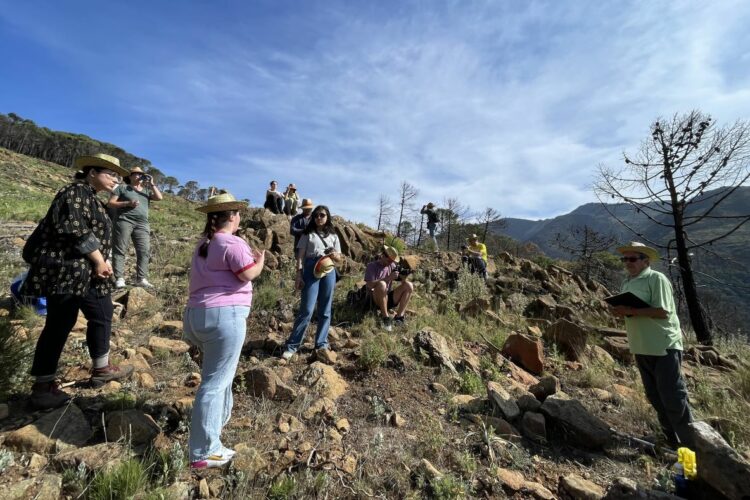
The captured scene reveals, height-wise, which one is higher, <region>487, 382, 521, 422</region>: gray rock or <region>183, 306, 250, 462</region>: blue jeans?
<region>183, 306, 250, 462</region>: blue jeans

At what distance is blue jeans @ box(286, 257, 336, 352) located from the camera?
13.3 feet

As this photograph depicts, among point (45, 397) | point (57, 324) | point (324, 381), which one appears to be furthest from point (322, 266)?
point (45, 397)

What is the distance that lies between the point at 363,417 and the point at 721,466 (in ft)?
7.83

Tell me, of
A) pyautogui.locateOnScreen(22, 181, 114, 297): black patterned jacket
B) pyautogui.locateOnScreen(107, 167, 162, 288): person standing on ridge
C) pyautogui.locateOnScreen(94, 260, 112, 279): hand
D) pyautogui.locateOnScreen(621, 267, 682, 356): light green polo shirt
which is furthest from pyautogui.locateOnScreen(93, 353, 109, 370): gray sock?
pyautogui.locateOnScreen(621, 267, 682, 356): light green polo shirt

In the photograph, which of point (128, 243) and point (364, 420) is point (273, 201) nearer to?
point (128, 243)

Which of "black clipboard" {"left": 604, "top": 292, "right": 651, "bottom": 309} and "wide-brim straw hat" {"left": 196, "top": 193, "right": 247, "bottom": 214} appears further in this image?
"black clipboard" {"left": 604, "top": 292, "right": 651, "bottom": 309}

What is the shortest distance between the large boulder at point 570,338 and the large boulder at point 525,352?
84 cm

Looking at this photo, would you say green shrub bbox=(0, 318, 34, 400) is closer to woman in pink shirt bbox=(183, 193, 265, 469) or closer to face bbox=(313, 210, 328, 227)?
woman in pink shirt bbox=(183, 193, 265, 469)

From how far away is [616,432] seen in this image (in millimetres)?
3295

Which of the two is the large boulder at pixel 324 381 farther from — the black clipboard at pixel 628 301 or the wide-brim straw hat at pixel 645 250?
the wide-brim straw hat at pixel 645 250

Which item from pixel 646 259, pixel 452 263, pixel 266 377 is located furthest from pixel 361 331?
pixel 452 263

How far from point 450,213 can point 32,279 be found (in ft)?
87.4

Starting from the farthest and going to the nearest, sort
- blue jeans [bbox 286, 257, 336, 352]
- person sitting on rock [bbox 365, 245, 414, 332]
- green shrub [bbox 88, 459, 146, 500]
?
person sitting on rock [bbox 365, 245, 414, 332]
blue jeans [bbox 286, 257, 336, 352]
green shrub [bbox 88, 459, 146, 500]

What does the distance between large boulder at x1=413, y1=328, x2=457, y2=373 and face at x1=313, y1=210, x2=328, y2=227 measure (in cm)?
183
